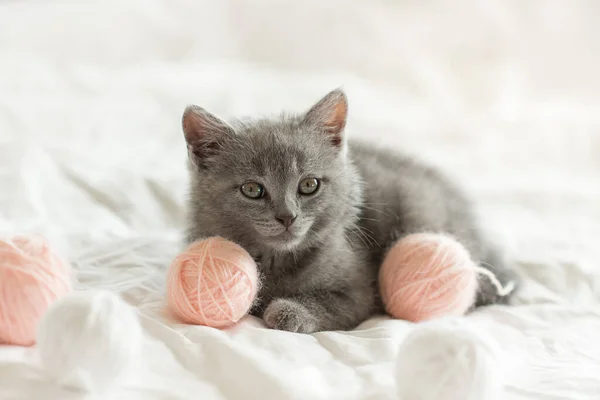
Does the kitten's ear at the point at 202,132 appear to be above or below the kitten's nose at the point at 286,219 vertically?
above

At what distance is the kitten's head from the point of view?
1276 mm

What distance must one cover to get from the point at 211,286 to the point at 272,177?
9.6 inches

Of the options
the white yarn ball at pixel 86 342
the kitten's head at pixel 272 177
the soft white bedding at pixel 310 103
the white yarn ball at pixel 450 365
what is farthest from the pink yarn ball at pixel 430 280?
the white yarn ball at pixel 86 342

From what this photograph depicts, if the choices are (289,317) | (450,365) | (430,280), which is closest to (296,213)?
(289,317)

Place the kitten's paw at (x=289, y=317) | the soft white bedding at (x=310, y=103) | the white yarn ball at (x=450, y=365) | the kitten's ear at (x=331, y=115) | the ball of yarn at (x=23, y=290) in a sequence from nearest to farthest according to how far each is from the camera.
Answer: the white yarn ball at (x=450, y=365) → the ball of yarn at (x=23, y=290) → the kitten's paw at (x=289, y=317) → the kitten's ear at (x=331, y=115) → the soft white bedding at (x=310, y=103)

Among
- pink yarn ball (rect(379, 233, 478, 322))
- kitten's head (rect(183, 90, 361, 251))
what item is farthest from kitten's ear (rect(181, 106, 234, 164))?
pink yarn ball (rect(379, 233, 478, 322))

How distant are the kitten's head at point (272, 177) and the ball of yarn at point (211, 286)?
101 millimetres

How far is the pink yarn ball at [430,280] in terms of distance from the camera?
1329mm

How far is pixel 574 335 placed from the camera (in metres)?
1.31

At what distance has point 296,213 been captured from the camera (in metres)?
1.26

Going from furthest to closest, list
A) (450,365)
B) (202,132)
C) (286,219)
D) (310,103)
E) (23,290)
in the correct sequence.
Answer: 1. (310,103)
2. (202,132)
3. (286,219)
4. (23,290)
5. (450,365)

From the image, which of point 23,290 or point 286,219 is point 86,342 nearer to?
point 23,290

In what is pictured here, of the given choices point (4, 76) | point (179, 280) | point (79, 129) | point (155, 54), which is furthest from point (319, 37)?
point (179, 280)

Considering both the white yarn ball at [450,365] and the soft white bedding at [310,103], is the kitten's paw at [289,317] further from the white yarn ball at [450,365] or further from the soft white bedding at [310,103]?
the white yarn ball at [450,365]
